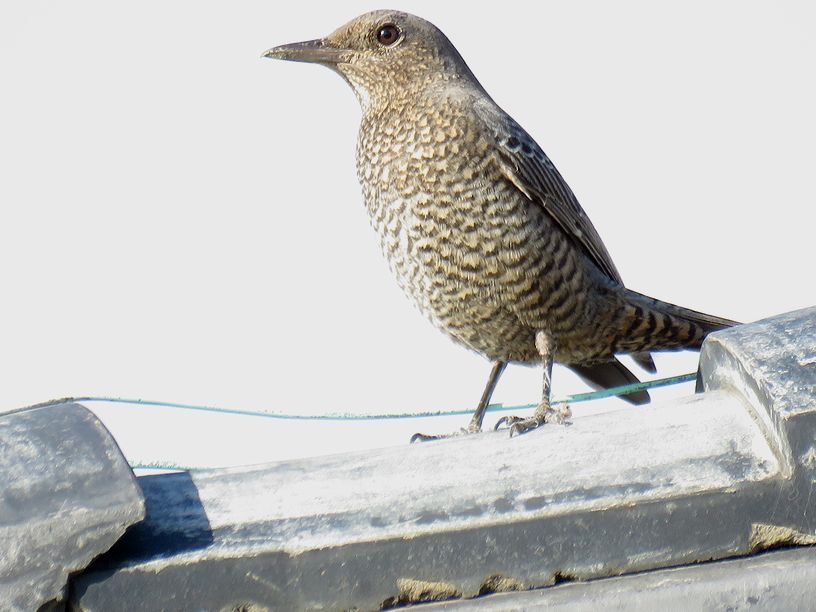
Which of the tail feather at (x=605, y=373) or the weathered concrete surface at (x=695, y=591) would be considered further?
the tail feather at (x=605, y=373)

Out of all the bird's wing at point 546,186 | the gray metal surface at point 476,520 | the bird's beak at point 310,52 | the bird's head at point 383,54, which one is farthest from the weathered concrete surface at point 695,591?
the bird's beak at point 310,52

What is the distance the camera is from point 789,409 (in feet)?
6.63

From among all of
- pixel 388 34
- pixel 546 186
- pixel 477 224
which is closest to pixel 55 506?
pixel 477 224

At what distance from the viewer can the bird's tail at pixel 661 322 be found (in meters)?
5.59

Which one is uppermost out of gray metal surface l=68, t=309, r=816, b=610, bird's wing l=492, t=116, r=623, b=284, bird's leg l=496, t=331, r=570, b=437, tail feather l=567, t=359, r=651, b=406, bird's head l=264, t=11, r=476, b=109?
bird's head l=264, t=11, r=476, b=109

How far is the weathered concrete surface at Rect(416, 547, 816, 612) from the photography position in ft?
6.22

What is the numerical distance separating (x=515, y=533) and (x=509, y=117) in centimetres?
376

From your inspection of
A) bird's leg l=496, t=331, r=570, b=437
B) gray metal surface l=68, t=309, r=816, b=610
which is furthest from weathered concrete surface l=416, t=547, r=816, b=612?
bird's leg l=496, t=331, r=570, b=437

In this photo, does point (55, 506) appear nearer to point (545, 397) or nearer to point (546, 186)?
point (545, 397)

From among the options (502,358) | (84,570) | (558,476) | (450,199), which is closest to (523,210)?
(450,199)

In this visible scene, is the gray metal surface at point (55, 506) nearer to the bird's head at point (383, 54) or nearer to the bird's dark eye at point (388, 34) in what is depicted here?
the bird's head at point (383, 54)

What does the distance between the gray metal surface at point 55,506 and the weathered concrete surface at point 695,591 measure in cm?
52

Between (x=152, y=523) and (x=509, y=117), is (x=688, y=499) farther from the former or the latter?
(x=509, y=117)

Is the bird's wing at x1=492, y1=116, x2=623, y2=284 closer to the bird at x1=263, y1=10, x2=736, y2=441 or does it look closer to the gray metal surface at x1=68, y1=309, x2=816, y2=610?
the bird at x1=263, y1=10, x2=736, y2=441
